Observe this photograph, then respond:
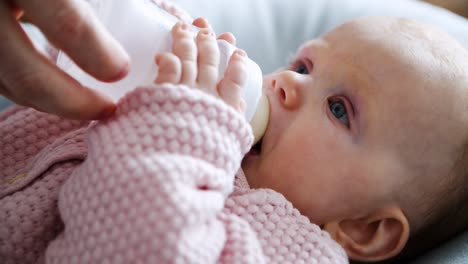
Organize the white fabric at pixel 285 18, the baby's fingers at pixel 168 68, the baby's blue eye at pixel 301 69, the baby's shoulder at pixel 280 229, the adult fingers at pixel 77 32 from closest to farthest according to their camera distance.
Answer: the adult fingers at pixel 77 32
the baby's fingers at pixel 168 68
the baby's shoulder at pixel 280 229
the baby's blue eye at pixel 301 69
the white fabric at pixel 285 18

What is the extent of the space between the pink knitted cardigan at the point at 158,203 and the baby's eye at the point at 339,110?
19 centimetres

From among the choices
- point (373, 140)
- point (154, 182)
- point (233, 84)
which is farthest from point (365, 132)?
point (154, 182)

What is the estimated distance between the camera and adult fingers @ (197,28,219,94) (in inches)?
25.6

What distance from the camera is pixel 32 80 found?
1.71 ft

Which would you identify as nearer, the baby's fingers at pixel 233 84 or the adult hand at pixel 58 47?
the adult hand at pixel 58 47

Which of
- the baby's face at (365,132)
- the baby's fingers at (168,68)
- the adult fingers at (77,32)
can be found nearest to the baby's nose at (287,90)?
the baby's face at (365,132)

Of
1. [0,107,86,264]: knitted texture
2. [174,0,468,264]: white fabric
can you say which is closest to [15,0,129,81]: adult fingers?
[0,107,86,264]: knitted texture

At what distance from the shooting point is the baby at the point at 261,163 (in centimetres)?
58

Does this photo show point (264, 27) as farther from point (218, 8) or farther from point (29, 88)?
point (29, 88)

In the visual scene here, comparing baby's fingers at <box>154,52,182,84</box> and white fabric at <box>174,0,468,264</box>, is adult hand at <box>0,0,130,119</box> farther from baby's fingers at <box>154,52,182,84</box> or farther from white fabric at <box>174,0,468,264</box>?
white fabric at <box>174,0,468,264</box>

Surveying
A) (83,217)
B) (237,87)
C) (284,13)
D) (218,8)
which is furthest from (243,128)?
(284,13)

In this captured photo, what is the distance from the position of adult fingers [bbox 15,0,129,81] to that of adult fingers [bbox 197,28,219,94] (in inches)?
5.7

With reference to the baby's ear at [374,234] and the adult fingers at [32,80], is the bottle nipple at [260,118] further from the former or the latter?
the adult fingers at [32,80]

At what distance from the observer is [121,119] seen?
0.63 m
